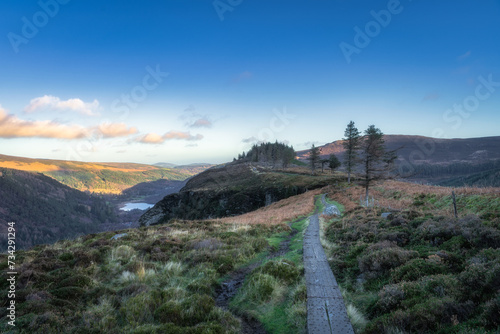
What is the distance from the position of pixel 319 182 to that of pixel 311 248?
161 ft


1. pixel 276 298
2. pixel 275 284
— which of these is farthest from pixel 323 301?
pixel 275 284

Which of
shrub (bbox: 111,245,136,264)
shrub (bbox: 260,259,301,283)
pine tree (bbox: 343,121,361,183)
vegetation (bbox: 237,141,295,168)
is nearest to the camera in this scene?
shrub (bbox: 260,259,301,283)

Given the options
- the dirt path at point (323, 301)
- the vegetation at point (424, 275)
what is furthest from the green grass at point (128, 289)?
the vegetation at point (424, 275)

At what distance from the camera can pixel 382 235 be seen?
10727 mm

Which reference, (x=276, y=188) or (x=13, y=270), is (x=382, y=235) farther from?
(x=276, y=188)

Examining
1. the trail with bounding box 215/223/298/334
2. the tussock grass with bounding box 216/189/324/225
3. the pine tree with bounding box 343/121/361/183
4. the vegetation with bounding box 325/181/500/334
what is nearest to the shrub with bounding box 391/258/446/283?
the vegetation with bounding box 325/181/500/334

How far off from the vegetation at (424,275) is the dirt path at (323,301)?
31cm

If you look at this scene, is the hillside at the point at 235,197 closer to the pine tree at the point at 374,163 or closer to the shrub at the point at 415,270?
the pine tree at the point at 374,163

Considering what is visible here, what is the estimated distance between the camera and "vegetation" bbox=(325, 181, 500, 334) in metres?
4.44

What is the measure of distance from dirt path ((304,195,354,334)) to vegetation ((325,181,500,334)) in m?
0.31

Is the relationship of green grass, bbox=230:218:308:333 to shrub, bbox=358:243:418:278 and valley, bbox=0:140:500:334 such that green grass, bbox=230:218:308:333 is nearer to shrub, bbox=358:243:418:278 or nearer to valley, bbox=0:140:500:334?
valley, bbox=0:140:500:334

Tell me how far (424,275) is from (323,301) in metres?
2.89

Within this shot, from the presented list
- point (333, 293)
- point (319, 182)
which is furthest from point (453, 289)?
point (319, 182)

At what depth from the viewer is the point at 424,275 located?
21.0 ft
